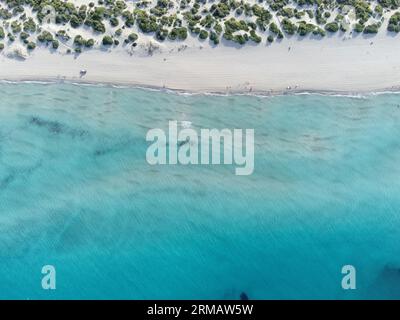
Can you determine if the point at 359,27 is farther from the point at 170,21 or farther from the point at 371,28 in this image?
the point at 170,21

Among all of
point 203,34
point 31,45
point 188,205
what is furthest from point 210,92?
point 31,45

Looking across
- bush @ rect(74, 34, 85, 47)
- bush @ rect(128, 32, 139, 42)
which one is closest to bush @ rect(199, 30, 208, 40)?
bush @ rect(128, 32, 139, 42)

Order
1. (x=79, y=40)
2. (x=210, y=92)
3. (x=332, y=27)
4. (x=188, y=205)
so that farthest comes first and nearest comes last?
(x=332, y=27) < (x=210, y=92) < (x=79, y=40) < (x=188, y=205)

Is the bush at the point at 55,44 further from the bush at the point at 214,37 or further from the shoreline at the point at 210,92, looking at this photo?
the bush at the point at 214,37

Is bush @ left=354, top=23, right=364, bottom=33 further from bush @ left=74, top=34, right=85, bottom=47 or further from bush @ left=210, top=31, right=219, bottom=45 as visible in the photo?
bush @ left=74, top=34, right=85, bottom=47

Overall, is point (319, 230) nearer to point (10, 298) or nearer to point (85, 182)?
point (85, 182)
